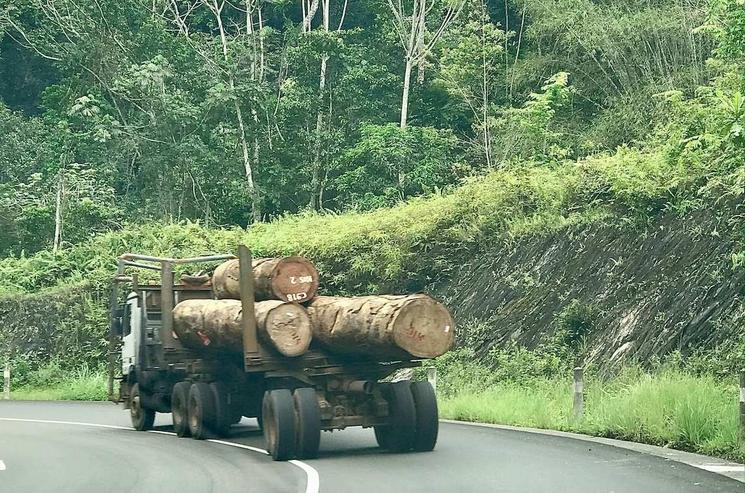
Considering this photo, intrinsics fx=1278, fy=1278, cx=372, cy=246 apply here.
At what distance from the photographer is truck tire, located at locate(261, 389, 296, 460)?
15.6 metres

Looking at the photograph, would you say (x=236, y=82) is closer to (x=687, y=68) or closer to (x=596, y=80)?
(x=596, y=80)

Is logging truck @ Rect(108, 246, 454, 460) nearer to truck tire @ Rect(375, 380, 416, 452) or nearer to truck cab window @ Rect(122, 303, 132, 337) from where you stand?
truck tire @ Rect(375, 380, 416, 452)

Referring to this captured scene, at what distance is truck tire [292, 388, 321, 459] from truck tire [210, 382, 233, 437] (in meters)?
A: 3.20

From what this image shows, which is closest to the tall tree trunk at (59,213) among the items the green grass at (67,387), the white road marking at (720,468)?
the green grass at (67,387)

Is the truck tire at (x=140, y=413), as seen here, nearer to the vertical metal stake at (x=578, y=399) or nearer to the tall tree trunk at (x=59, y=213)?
the vertical metal stake at (x=578, y=399)

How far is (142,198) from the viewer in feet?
165

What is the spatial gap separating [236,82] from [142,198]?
5.92 meters

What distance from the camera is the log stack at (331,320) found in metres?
15.6

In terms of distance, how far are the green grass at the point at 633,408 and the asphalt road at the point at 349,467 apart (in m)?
0.87

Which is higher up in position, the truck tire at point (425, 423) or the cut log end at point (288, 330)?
the cut log end at point (288, 330)

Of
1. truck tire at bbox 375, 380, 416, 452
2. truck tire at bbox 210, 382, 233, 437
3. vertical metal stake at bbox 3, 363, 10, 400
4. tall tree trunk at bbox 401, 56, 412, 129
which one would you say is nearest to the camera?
truck tire at bbox 375, 380, 416, 452

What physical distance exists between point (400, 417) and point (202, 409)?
3.83 m

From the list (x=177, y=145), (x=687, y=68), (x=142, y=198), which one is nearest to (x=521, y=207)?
(x=687, y=68)

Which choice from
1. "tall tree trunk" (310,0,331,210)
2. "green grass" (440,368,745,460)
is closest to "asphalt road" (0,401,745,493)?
"green grass" (440,368,745,460)
